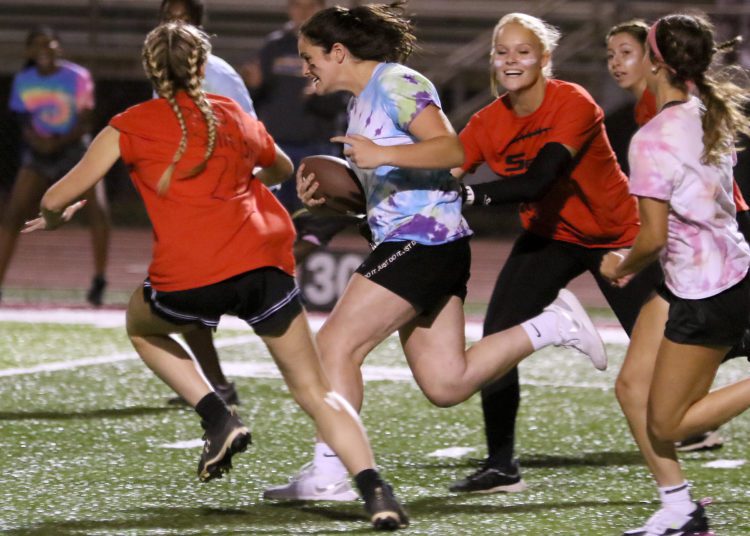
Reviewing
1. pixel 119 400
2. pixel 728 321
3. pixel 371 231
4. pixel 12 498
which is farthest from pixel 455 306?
pixel 119 400

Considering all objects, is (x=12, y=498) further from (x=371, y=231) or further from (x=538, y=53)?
(x=538, y=53)

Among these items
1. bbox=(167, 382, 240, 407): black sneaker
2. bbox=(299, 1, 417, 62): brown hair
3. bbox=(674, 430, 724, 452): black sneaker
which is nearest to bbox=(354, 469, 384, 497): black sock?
bbox=(299, 1, 417, 62): brown hair

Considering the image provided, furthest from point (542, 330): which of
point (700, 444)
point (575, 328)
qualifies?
point (700, 444)

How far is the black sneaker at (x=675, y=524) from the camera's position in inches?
173

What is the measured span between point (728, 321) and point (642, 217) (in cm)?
39

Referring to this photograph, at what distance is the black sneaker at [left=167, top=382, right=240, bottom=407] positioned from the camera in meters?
6.63

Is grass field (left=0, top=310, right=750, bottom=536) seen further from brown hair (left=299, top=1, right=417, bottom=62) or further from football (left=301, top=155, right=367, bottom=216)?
brown hair (left=299, top=1, right=417, bottom=62)

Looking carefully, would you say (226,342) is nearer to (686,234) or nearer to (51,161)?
(51,161)

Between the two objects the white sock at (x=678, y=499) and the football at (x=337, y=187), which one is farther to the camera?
the football at (x=337, y=187)

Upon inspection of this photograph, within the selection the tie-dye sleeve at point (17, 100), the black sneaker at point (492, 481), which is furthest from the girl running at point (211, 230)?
the tie-dye sleeve at point (17, 100)

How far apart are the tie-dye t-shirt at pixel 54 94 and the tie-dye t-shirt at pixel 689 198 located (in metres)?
6.68

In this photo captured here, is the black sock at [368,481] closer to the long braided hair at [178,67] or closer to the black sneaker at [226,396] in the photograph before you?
the long braided hair at [178,67]

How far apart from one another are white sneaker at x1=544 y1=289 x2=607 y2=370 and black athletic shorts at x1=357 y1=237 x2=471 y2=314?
677 millimetres

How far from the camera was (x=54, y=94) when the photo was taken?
10375mm
